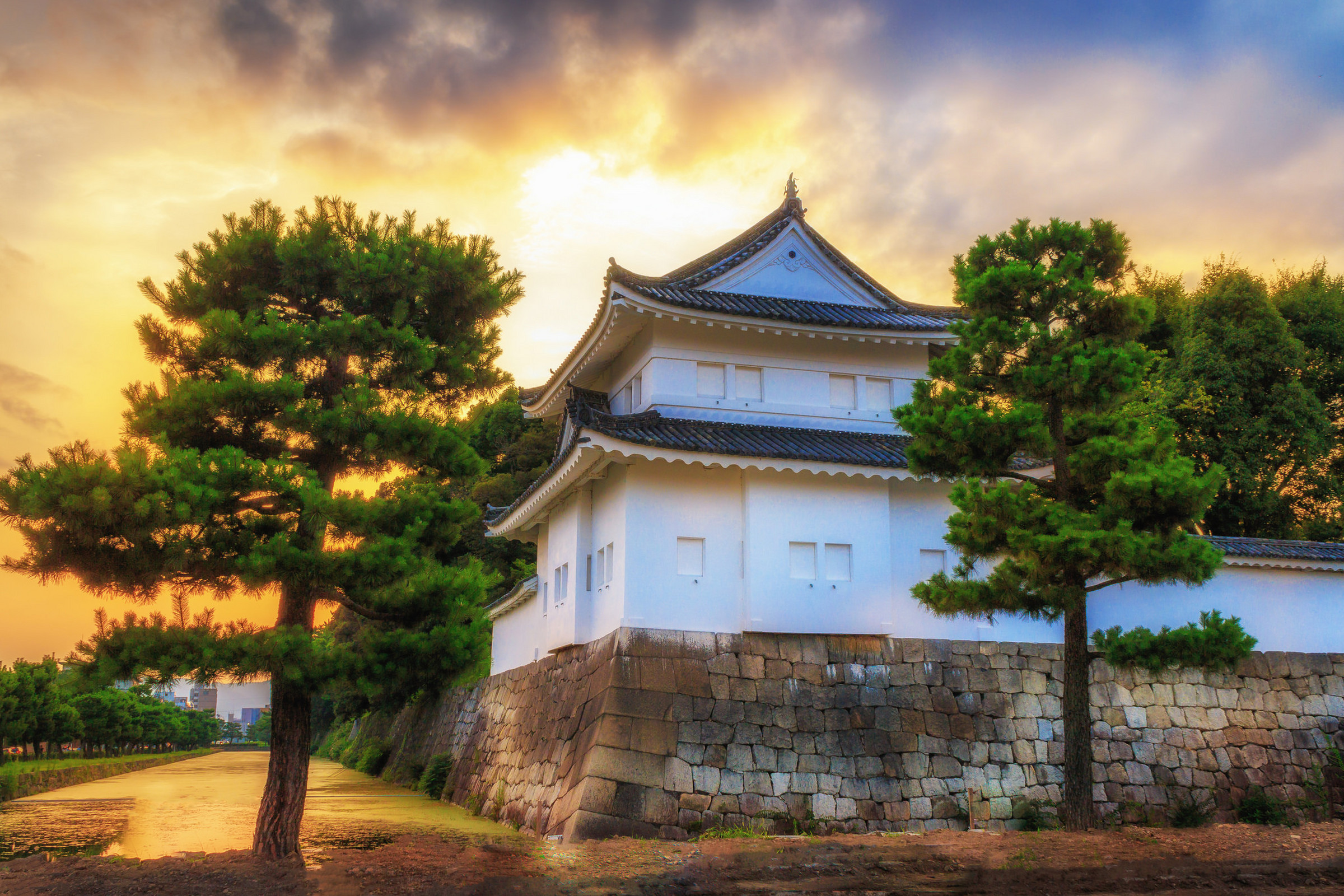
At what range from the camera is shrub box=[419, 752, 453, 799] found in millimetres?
21547

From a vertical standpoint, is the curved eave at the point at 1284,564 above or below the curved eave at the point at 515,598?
above

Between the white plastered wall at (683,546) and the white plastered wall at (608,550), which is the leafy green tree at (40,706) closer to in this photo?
the white plastered wall at (608,550)

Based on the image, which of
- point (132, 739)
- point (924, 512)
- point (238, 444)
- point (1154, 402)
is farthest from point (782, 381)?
point (132, 739)

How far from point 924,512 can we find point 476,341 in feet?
24.7

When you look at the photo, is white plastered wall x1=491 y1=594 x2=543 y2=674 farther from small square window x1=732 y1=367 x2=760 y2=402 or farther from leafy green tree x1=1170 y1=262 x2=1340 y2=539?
leafy green tree x1=1170 y1=262 x2=1340 y2=539

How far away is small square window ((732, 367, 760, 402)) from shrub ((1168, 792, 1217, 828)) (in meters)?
8.88

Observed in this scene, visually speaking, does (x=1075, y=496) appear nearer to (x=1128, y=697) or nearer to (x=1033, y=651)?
(x=1033, y=651)

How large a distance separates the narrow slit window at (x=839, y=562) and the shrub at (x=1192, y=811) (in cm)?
596

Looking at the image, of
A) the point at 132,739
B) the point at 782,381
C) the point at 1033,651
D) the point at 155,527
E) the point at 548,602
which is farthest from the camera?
the point at 132,739

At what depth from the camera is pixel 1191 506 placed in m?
10.2

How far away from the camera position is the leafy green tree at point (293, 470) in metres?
8.83

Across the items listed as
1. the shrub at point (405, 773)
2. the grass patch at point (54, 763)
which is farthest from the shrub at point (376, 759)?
the grass patch at point (54, 763)

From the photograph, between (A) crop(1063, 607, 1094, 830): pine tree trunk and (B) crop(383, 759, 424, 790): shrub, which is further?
(B) crop(383, 759, 424, 790): shrub

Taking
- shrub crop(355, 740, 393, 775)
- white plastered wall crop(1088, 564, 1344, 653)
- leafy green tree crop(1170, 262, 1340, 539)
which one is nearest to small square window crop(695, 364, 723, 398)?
white plastered wall crop(1088, 564, 1344, 653)
